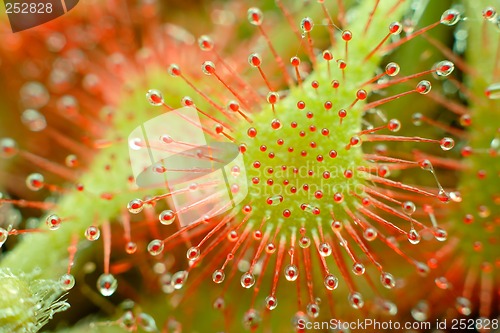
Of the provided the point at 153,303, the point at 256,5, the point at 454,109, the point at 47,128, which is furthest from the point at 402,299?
the point at 47,128

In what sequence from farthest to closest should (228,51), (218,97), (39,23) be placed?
(228,51), (39,23), (218,97)

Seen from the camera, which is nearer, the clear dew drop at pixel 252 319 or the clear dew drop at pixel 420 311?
the clear dew drop at pixel 252 319

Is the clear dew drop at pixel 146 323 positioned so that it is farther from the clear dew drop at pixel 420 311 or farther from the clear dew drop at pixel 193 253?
the clear dew drop at pixel 420 311

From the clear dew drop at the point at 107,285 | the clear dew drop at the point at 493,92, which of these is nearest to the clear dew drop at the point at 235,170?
the clear dew drop at the point at 107,285

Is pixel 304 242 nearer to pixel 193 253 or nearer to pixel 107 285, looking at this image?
pixel 193 253

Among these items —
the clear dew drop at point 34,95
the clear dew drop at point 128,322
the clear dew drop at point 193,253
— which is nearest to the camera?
the clear dew drop at point 193,253

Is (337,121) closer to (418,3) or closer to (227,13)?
(418,3)

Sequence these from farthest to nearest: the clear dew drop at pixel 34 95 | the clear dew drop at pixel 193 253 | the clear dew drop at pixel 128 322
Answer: the clear dew drop at pixel 34 95
the clear dew drop at pixel 128 322
the clear dew drop at pixel 193 253

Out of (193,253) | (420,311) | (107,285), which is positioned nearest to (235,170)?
(193,253)

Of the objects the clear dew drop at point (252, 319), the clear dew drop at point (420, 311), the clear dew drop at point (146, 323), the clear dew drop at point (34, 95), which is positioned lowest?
the clear dew drop at point (420, 311)

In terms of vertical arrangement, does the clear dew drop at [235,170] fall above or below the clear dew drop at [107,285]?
above
